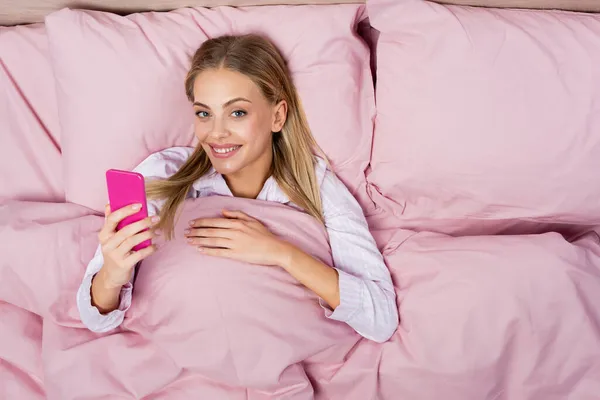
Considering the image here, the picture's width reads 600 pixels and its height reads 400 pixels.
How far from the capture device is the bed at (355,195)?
37.9 inches

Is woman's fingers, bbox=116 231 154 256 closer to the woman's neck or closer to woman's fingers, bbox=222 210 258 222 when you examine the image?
woman's fingers, bbox=222 210 258 222

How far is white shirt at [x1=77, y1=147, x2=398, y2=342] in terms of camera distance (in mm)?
981

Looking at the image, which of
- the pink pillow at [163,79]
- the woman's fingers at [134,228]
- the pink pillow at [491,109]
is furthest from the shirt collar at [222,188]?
the woman's fingers at [134,228]

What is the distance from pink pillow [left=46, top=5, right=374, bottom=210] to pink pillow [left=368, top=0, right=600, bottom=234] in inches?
2.7

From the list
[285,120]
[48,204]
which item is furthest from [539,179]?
[48,204]

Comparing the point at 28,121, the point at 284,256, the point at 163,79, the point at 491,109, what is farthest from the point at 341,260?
the point at 28,121

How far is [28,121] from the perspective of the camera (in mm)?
1181

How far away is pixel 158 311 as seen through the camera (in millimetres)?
958

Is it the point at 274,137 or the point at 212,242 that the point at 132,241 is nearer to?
the point at 212,242

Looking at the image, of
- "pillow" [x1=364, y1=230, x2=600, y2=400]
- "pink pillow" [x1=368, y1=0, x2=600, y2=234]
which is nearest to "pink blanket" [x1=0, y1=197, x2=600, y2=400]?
"pillow" [x1=364, y1=230, x2=600, y2=400]

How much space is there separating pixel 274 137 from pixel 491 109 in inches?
16.6

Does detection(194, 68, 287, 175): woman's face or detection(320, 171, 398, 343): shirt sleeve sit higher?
detection(194, 68, 287, 175): woman's face

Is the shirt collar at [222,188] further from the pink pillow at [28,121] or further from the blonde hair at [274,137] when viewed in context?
the pink pillow at [28,121]

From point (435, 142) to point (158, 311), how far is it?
0.59 meters
